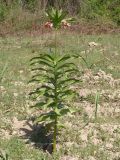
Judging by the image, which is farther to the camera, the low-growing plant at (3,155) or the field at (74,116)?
the field at (74,116)

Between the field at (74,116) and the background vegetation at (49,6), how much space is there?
4.05 m

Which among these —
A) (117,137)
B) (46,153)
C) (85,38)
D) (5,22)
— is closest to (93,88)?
(117,137)

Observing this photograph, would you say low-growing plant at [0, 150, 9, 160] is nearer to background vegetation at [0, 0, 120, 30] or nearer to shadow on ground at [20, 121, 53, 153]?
shadow on ground at [20, 121, 53, 153]

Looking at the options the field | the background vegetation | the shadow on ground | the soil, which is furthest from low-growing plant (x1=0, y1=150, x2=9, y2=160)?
the background vegetation

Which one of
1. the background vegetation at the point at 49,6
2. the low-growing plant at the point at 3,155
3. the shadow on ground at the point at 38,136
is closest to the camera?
the low-growing plant at the point at 3,155

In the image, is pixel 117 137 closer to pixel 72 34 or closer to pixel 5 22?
pixel 72 34

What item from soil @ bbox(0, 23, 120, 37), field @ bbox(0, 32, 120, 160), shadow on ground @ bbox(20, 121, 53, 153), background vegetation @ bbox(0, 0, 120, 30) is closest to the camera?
field @ bbox(0, 32, 120, 160)

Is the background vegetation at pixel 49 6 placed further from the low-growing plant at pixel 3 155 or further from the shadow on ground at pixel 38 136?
the low-growing plant at pixel 3 155

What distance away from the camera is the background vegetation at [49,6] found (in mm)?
15719

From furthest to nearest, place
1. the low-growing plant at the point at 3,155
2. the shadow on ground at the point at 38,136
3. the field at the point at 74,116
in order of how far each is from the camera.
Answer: the shadow on ground at the point at 38,136 → the field at the point at 74,116 → the low-growing plant at the point at 3,155

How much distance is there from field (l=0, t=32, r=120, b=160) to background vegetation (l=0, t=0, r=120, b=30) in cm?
405

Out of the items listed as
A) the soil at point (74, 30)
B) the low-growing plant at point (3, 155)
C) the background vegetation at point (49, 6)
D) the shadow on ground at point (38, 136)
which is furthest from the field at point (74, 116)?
the background vegetation at point (49, 6)

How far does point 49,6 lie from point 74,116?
393 inches

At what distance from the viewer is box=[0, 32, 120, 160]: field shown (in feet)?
21.2
